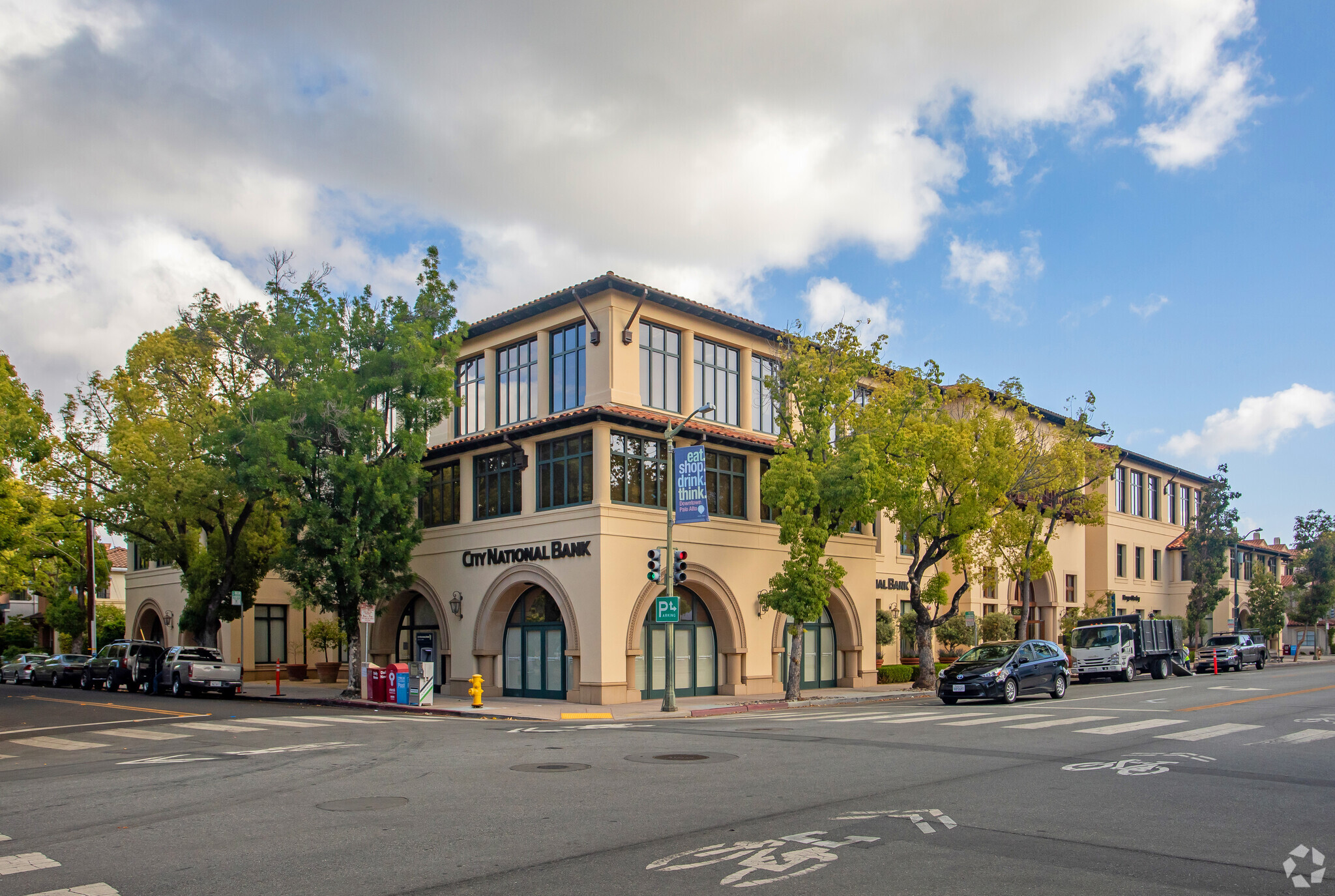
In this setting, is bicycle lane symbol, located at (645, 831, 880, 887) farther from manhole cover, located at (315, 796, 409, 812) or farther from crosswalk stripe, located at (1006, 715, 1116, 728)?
crosswalk stripe, located at (1006, 715, 1116, 728)

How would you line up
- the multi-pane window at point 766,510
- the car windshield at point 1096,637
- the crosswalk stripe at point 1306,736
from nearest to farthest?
the crosswalk stripe at point 1306,736 → the multi-pane window at point 766,510 → the car windshield at point 1096,637

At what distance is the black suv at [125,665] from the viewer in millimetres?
36906

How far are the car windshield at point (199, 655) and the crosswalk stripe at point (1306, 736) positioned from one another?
31.0 meters

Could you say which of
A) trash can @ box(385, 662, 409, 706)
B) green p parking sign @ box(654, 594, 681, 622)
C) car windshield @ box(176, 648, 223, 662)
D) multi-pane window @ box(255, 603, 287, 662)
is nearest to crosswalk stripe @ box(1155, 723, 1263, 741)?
green p parking sign @ box(654, 594, 681, 622)

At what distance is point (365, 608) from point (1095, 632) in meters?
27.3

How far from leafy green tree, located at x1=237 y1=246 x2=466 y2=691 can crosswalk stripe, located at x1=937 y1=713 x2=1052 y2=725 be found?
17696mm

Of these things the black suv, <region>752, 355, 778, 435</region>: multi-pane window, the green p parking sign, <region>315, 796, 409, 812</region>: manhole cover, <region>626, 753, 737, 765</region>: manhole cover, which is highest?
<region>752, 355, 778, 435</region>: multi-pane window

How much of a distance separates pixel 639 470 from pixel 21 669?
117 feet

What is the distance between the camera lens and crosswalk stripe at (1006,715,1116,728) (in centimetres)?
1905

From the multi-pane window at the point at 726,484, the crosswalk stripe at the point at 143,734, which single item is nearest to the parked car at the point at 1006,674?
the multi-pane window at the point at 726,484

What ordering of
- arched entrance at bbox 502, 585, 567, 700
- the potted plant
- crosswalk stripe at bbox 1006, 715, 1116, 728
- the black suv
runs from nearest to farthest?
crosswalk stripe at bbox 1006, 715, 1116, 728 → arched entrance at bbox 502, 585, 567, 700 → the black suv → the potted plant

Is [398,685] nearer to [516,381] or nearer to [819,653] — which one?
[516,381]

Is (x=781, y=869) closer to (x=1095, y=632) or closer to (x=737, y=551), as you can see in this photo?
(x=737, y=551)

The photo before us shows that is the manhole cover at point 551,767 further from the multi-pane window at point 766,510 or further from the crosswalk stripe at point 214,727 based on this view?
the multi-pane window at point 766,510
